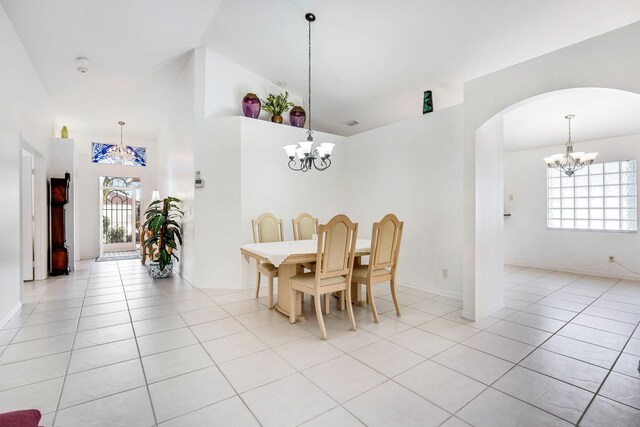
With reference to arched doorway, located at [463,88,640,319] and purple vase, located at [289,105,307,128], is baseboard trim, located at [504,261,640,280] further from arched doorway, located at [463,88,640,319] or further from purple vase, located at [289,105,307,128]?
purple vase, located at [289,105,307,128]

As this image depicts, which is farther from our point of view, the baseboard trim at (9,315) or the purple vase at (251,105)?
the purple vase at (251,105)

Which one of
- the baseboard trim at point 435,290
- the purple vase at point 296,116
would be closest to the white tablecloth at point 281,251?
the baseboard trim at point 435,290

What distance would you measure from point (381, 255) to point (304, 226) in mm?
1607

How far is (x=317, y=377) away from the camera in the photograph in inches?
81.5

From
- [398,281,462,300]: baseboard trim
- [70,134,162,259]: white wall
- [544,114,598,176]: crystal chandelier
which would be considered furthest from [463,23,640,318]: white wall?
[70,134,162,259]: white wall

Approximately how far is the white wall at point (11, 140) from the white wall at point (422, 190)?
14.9 ft

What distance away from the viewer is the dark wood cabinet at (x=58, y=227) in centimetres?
538

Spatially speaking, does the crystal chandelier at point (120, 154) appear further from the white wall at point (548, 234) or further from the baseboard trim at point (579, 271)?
the baseboard trim at point (579, 271)

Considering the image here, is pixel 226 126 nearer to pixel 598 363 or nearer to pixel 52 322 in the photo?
pixel 52 322

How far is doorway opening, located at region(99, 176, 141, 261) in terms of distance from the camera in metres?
8.64

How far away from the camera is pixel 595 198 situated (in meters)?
5.48

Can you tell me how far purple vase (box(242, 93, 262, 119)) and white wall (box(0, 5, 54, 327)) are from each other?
2.64m

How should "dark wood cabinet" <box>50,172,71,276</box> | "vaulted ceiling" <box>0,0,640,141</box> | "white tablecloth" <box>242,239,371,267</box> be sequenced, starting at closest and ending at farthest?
"white tablecloth" <box>242,239,371,267</box> → "vaulted ceiling" <box>0,0,640,141</box> → "dark wood cabinet" <box>50,172,71,276</box>

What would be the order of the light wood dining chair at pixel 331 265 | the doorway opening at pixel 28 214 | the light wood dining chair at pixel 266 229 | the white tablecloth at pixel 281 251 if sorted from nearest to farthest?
the light wood dining chair at pixel 331 265 < the white tablecloth at pixel 281 251 < the light wood dining chair at pixel 266 229 < the doorway opening at pixel 28 214
